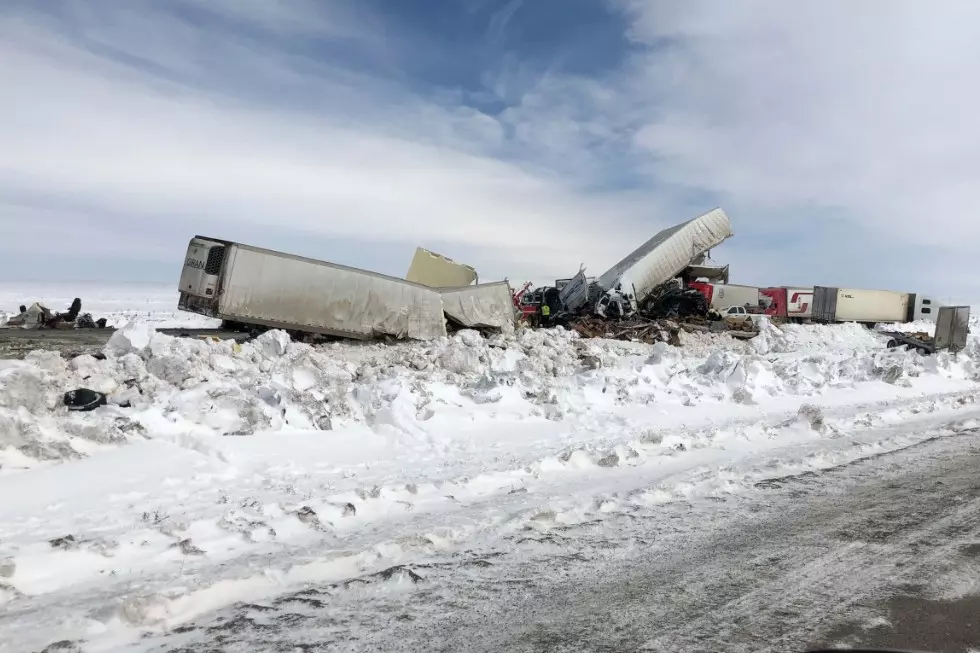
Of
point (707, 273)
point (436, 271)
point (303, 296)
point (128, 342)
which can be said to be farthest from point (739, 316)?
point (128, 342)

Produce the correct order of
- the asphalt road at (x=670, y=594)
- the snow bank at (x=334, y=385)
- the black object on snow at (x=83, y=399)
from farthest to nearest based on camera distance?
the black object on snow at (x=83, y=399)
the snow bank at (x=334, y=385)
the asphalt road at (x=670, y=594)

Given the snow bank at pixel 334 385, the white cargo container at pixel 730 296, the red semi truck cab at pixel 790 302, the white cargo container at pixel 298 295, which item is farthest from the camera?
the red semi truck cab at pixel 790 302

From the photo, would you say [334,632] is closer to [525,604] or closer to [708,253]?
[525,604]

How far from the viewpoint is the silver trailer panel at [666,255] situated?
27.7 meters

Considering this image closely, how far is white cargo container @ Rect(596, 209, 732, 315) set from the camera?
27.3 m

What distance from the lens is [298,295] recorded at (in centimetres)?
1582

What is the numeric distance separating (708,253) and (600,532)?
29.2 m

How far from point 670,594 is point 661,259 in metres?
26.1

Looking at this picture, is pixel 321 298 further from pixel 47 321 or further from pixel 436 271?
pixel 47 321

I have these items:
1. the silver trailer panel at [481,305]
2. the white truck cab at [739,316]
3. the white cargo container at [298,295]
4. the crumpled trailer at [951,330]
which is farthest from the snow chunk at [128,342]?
the white truck cab at [739,316]

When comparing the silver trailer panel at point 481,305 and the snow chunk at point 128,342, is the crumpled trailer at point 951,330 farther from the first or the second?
the snow chunk at point 128,342

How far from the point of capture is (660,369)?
1250 centimetres

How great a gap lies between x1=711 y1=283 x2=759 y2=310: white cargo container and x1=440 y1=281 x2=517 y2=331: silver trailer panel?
18369mm

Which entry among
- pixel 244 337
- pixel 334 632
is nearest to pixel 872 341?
pixel 244 337
